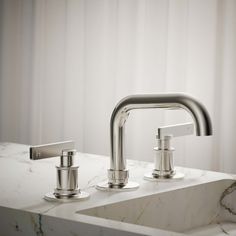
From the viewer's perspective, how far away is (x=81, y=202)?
1.16 meters

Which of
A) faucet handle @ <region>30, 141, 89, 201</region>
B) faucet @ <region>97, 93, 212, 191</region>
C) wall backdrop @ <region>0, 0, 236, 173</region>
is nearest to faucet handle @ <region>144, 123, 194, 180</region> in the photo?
faucet @ <region>97, 93, 212, 191</region>

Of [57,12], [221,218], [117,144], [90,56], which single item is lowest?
[221,218]

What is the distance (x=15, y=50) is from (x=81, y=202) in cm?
220

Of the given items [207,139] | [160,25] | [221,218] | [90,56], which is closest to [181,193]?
[221,218]

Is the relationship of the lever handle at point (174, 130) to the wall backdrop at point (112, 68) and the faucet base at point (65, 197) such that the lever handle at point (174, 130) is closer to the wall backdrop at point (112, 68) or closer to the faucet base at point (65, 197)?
the faucet base at point (65, 197)

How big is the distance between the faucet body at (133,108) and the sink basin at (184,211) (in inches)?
3.8

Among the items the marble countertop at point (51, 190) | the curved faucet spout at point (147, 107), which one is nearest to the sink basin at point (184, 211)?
the marble countertop at point (51, 190)

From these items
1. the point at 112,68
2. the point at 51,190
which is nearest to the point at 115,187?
the point at 51,190

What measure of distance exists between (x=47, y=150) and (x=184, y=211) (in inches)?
14.5

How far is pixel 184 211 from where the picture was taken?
1332mm

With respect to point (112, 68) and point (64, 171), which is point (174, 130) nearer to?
point (64, 171)

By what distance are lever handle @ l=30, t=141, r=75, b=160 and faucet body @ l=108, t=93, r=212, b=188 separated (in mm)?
157

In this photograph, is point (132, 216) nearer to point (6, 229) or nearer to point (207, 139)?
point (6, 229)

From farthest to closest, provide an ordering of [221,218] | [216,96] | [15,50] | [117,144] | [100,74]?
[15,50] < [100,74] < [216,96] < [221,218] < [117,144]
